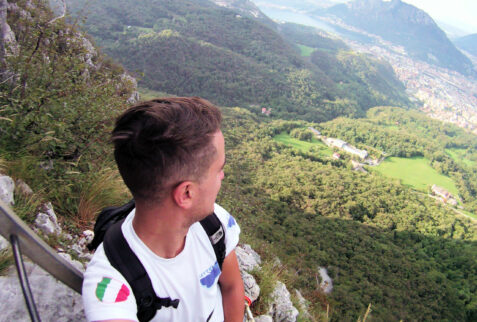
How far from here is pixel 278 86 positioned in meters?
64.7

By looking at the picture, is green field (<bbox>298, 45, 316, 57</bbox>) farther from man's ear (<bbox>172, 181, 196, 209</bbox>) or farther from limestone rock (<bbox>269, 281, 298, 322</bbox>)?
man's ear (<bbox>172, 181, 196, 209</bbox>)

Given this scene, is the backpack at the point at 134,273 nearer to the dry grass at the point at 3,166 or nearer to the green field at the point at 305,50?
the dry grass at the point at 3,166

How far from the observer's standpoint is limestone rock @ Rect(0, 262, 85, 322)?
1234mm

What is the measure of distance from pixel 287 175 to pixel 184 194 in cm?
3011

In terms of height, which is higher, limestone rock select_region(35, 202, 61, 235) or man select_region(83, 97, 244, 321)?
man select_region(83, 97, 244, 321)

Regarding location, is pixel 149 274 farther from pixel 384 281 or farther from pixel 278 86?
pixel 278 86

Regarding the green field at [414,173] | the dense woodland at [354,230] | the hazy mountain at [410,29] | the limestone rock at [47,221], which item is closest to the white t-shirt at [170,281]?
the limestone rock at [47,221]

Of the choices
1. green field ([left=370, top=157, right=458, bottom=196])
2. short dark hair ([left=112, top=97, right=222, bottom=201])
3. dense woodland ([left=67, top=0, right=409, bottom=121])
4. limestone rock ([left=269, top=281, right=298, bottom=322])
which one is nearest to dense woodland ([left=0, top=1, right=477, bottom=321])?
limestone rock ([left=269, top=281, right=298, bottom=322])

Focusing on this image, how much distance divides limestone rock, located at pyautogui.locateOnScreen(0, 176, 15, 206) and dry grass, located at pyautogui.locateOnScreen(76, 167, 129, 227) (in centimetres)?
58

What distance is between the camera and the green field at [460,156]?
58181 mm

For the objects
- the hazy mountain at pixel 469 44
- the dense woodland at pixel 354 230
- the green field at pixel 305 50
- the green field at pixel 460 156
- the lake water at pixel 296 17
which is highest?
the hazy mountain at pixel 469 44

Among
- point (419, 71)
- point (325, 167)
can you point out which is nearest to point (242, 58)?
point (325, 167)

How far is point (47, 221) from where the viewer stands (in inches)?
76.2

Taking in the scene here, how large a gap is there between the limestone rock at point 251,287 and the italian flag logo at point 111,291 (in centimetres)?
197
